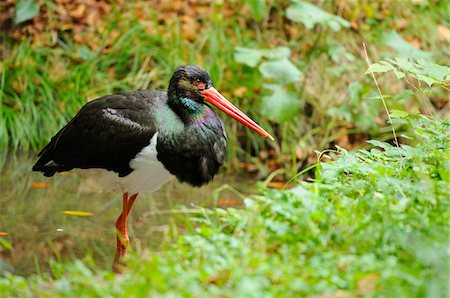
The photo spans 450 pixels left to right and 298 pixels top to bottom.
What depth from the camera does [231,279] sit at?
3.01 meters

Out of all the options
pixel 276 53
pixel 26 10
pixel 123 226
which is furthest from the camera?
pixel 26 10

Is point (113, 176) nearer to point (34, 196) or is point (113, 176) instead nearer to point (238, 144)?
point (34, 196)

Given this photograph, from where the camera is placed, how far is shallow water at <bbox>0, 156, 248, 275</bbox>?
5.20 metres

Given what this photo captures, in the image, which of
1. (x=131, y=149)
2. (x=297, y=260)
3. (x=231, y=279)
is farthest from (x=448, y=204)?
(x=131, y=149)

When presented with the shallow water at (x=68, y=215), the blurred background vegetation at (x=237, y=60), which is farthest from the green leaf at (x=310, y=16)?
the shallow water at (x=68, y=215)

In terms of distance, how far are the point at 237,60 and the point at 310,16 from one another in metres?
0.83

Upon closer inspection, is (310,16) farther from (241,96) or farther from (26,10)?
(26,10)

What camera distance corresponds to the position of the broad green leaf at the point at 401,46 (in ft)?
26.1

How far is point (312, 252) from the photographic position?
3309 mm

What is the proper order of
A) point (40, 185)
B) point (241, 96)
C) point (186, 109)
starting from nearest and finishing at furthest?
point (186, 109) → point (40, 185) → point (241, 96)

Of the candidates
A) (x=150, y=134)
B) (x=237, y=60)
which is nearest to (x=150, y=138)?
(x=150, y=134)

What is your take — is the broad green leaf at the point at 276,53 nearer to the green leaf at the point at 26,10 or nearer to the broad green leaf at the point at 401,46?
the broad green leaf at the point at 401,46

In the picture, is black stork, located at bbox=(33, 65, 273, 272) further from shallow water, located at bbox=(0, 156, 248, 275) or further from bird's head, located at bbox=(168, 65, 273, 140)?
shallow water, located at bbox=(0, 156, 248, 275)

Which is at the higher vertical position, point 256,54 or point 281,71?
point 256,54
